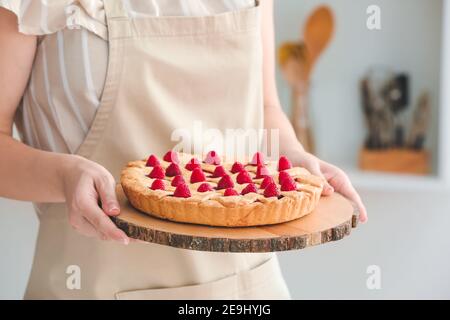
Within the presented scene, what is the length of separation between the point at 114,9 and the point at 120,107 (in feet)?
0.45

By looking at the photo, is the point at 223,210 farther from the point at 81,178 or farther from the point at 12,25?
the point at 12,25

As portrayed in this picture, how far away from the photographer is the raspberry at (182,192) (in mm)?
893

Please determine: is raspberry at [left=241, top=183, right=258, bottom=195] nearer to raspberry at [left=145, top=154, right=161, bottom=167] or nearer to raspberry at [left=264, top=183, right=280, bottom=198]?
raspberry at [left=264, top=183, right=280, bottom=198]

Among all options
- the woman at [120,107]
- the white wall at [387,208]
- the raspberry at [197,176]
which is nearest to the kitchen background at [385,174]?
the white wall at [387,208]

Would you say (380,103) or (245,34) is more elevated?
(245,34)

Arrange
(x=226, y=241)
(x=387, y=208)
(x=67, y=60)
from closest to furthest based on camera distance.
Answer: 1. (x=226, y=241)
2. (x=67, y=60)
3. (x=387, y=208)

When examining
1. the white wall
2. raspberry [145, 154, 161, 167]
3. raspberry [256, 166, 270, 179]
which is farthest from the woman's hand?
the white wall

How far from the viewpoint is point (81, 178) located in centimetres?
90

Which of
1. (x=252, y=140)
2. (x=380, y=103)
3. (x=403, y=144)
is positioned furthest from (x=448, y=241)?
(x=252, y=140)

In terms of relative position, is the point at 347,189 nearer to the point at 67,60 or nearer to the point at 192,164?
the point at 192,164

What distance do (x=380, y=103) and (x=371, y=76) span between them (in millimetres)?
85

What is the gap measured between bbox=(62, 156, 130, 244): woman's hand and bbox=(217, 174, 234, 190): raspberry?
5.5 inches

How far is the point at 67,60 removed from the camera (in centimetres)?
102

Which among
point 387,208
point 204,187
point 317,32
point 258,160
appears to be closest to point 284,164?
point 258,160
